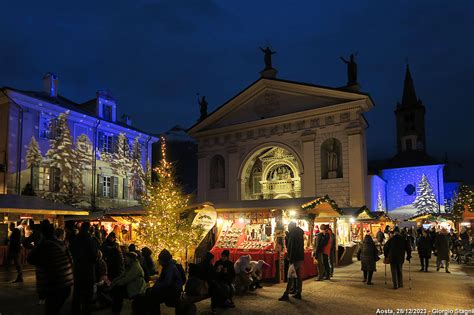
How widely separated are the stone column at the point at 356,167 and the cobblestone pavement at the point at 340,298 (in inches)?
472

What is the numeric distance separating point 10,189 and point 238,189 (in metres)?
14.8

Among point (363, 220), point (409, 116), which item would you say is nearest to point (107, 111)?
point (363, 220)

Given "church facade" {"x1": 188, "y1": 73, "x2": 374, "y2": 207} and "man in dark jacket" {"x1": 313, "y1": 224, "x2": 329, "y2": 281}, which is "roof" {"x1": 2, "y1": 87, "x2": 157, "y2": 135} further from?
"man in dark jacket" {"x1": 313, "y1": 224, "x2": 329, "y2": 281}

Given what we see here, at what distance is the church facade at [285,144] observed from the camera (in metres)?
26.8

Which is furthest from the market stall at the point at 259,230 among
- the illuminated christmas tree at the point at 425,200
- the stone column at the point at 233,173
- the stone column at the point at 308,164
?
the illuminated christmas tree at the point at 425,200

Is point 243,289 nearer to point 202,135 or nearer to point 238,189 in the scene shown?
point 238,189

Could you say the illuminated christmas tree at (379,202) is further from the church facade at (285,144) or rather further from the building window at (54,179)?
the building window at (54,179)

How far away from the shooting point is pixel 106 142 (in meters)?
31.6

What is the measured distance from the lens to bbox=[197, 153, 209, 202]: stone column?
33125mm

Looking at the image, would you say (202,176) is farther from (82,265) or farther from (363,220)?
(82,265)

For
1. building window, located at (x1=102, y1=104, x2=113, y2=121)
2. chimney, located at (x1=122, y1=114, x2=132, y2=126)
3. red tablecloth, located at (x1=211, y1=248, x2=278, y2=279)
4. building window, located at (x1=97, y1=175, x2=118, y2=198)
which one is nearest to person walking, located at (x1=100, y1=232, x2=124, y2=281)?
red tablecloth, located at (x1=211, y1=248, x2=278, y2=279)

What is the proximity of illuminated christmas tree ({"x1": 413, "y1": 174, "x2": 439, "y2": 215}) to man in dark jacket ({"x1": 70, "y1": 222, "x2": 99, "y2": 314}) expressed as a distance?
36.3 meters

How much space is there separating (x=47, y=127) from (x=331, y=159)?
1834 centimetres

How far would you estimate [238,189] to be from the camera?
3116cm
